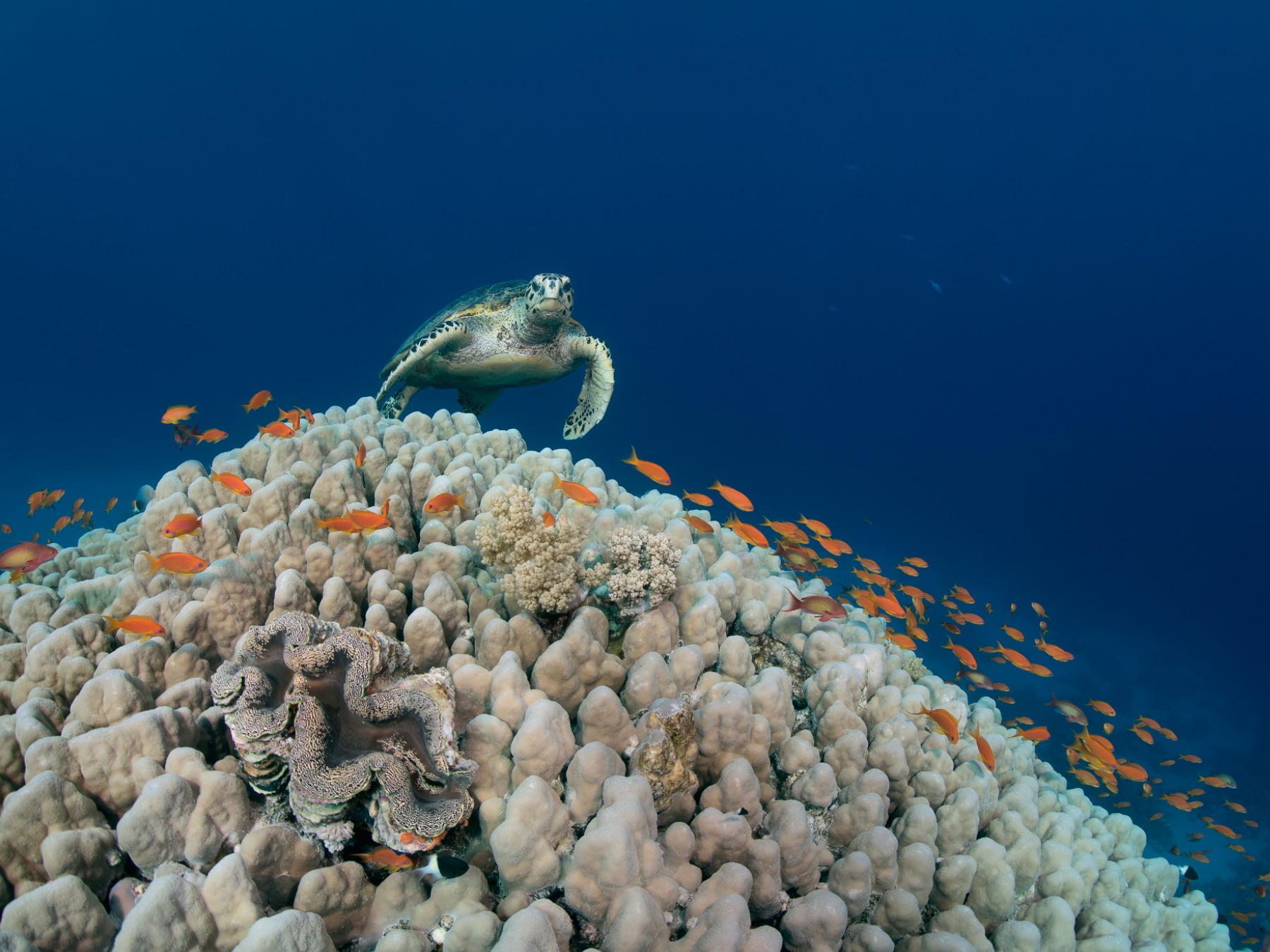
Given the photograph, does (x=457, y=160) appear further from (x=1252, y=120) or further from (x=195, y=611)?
(x=195, y=611)

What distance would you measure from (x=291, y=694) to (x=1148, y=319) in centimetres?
10379

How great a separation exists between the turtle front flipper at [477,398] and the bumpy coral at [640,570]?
8.18m

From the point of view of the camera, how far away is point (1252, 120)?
2648 inches

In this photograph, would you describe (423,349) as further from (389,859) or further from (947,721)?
(947,721)

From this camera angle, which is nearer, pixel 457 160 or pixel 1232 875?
pixel 1232 875

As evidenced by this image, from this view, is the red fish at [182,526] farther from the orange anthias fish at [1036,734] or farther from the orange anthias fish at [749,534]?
the orange anthias fish at [1036,734]

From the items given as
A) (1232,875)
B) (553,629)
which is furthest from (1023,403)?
(553,629)

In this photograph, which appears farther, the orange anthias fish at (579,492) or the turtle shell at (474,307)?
the turtle shell at (474,307)

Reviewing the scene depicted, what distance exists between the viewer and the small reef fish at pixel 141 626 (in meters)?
2.46

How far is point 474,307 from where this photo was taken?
8.70m

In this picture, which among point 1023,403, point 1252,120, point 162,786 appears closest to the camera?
point 162,786

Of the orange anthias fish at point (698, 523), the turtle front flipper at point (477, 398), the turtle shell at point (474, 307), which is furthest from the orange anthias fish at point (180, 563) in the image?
the turtle front flipper at point (477, 398)

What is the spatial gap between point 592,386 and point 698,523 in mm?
5927

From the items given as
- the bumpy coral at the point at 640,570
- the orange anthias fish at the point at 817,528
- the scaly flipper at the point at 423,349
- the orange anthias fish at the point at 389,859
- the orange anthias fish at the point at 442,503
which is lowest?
the orange anthias fish at the point at 389,859
